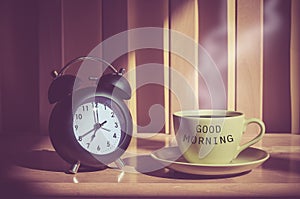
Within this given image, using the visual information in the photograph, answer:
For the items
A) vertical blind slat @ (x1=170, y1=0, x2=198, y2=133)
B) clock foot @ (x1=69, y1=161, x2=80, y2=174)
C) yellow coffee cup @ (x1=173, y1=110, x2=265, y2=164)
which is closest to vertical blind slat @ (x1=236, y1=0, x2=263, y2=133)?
vertical blind slat @ (x1=170, y1=0, x2=198, y2=133)

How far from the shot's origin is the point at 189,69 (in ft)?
4.21

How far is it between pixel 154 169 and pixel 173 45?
0.47 m

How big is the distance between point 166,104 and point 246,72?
0.71 feet

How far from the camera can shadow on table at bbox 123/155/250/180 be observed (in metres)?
0.82

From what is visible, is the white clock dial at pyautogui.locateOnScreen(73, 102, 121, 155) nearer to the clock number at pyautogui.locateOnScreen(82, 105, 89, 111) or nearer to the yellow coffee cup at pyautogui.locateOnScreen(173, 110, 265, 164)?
the clock number at pyautogui.locateOnScreen(82, 105, 89, 111)

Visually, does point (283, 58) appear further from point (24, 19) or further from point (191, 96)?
point (24, 19)

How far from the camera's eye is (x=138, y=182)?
2.56 feet

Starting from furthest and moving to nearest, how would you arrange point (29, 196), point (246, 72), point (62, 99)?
point (246, 72) → point (62, 99) → point (29, 196)

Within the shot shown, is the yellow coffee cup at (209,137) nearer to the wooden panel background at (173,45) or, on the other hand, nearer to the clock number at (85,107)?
the clock number at (85,107)

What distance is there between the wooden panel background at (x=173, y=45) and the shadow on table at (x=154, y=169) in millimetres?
339

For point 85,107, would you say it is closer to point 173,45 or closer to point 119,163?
point 119,163

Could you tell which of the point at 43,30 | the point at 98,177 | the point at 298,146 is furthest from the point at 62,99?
the point at 298,146

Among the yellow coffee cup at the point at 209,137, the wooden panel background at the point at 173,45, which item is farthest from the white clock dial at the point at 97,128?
the wooden panel background at the point at 173,45

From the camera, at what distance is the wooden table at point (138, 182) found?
2.48ft
